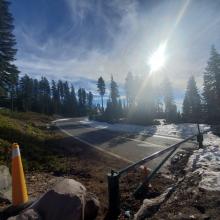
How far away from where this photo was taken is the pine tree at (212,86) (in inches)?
1506

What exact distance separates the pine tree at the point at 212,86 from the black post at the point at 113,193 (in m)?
35.7

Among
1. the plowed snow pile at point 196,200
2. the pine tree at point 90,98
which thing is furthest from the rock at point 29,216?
the pine tree at point 90,98

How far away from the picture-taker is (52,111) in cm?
9250

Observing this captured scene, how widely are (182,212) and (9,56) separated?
37347mm

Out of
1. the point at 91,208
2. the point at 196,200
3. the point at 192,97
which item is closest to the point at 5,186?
the point at 91,208

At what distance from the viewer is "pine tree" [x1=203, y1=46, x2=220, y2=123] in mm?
38250

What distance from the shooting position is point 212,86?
39.8 metres

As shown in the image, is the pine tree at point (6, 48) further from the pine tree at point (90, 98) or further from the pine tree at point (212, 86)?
the pine tree at point (90, 98)

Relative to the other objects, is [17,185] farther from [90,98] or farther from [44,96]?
[90,98]

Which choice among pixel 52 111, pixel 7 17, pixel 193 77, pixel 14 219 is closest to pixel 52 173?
pixel 14 219

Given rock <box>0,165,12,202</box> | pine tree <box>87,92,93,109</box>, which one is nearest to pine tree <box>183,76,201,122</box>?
rock <box>0,165,12,202</box>

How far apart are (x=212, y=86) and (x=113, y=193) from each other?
40290 millimetres

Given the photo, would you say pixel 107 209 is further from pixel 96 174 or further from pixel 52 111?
pixel 52 111

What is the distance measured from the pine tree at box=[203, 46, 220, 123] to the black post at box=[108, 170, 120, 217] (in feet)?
117
